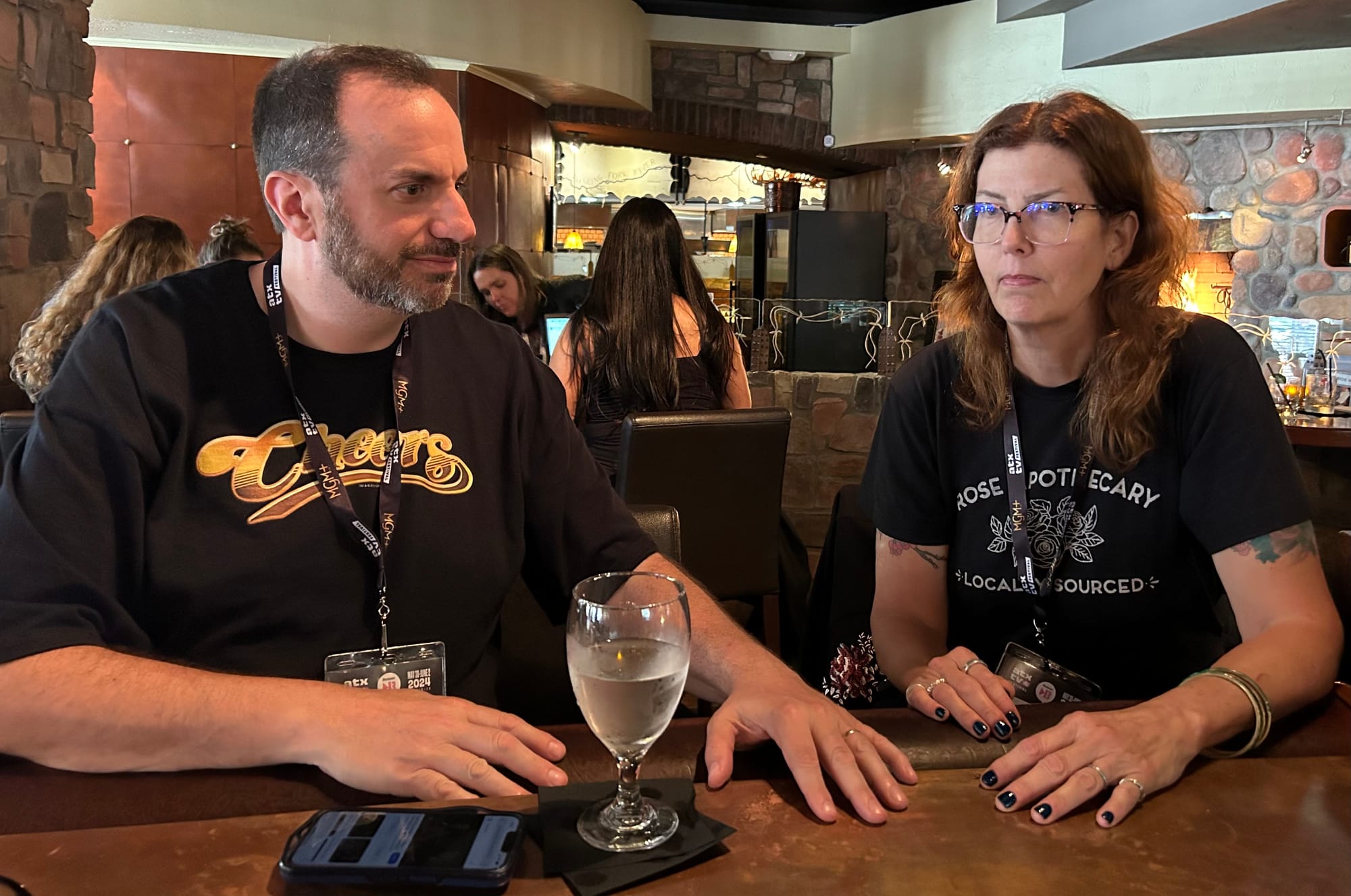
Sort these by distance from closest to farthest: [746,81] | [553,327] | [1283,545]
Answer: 1. [1283,545]
2. [553,327]
3. [746,81]

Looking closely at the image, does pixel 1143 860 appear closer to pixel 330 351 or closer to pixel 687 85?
pixel 330 351

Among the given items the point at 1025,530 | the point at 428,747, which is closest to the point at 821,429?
the point at 1025,530

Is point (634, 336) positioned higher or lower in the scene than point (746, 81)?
lower

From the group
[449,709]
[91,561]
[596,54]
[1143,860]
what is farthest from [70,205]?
[596,54]

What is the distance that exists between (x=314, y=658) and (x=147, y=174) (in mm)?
5735

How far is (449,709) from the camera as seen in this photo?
958mm

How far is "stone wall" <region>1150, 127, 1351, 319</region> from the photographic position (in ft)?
19.7

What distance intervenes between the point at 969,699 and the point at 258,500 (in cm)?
82

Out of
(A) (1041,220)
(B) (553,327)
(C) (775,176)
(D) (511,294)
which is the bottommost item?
(B) (553,327)

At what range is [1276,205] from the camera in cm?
619

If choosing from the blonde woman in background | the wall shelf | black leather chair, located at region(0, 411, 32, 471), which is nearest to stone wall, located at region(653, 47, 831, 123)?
the wall shelf

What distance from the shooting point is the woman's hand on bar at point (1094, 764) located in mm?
832

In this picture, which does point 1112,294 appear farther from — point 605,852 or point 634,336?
point 634,336

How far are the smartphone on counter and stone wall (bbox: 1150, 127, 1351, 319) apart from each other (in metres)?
6.31
